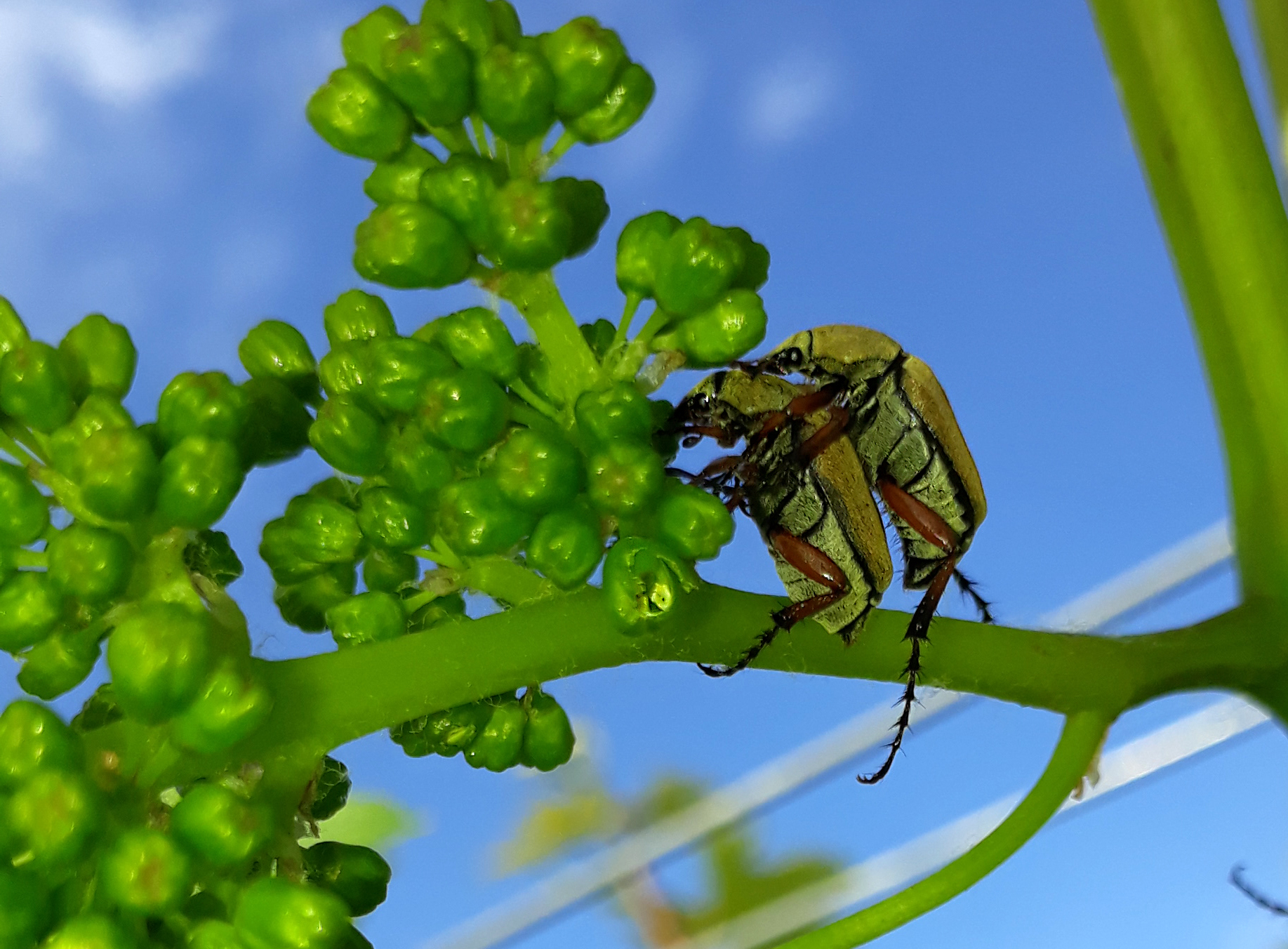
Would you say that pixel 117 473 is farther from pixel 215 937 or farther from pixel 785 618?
pixel 785 618

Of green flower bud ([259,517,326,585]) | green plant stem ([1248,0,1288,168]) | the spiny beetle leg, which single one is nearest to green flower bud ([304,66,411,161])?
green flower bud ([259,517,326,585])

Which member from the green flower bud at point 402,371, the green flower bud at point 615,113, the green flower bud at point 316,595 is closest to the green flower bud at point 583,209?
the green flower bud at point 615,113

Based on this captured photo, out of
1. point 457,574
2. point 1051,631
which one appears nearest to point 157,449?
point 457,574

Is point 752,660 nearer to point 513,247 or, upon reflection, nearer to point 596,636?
point 596,636

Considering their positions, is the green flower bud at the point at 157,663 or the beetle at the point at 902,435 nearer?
the green flower bud at the point at 157,663

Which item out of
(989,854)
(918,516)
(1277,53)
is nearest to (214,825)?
(989,854)

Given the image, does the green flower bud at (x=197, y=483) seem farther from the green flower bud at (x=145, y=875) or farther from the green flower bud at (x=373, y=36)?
the green flower bud at (x=373, y=36)
